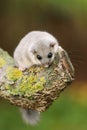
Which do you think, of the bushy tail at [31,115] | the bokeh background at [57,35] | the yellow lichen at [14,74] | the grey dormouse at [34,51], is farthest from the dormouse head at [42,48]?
the bokeh background at [57,35]

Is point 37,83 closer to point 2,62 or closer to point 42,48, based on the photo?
point 2,62

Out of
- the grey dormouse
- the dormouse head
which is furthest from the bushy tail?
the dormouse head

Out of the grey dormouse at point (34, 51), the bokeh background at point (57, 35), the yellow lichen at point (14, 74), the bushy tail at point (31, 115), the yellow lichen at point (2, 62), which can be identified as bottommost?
the bokeh background at point (57, 35)

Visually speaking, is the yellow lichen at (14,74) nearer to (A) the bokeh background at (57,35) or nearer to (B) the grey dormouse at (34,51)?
(B) the grey dormouse at (34,51)

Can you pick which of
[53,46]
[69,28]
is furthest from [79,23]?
[53,46]

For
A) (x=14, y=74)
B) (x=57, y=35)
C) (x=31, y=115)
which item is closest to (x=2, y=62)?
(x=14, y=74)

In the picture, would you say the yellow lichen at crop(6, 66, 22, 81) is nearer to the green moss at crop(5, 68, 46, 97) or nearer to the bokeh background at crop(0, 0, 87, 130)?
the green moss at crop(5, 68, 46, 97)
